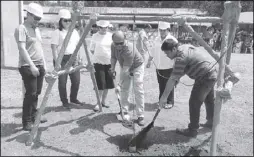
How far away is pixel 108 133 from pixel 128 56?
1202 millimetres

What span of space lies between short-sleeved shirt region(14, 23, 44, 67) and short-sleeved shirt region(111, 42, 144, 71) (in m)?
1.17

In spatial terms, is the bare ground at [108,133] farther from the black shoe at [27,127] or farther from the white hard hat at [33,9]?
the white hard hat at [33,9]

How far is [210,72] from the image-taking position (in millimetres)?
4105

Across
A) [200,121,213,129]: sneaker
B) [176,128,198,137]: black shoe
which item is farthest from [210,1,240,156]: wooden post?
[200,121,213,129]: sneaker

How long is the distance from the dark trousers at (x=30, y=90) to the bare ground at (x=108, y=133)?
10.2 inches

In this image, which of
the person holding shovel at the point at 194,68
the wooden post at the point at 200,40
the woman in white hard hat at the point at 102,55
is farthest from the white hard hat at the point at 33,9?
the wooden post at the point at 200,40

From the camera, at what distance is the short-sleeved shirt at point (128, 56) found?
4.50 metres

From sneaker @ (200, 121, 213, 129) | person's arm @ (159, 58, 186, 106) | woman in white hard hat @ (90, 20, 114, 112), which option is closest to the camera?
person's arm @ (159, 58, 186, 106)

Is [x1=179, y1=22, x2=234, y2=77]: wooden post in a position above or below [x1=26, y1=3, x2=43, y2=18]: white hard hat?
below

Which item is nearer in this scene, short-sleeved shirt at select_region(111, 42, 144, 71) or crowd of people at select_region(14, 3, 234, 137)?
crowd of people at select_region(14, 3, 234, 137)

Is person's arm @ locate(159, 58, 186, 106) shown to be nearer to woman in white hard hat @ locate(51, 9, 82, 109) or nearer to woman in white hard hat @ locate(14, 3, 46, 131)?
woman in white hard hat @ locate(14, 3, 46, 131)

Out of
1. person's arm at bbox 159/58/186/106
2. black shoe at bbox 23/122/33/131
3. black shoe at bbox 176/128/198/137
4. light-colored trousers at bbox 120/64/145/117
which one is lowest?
black shoe at bbox 176/128/198/137

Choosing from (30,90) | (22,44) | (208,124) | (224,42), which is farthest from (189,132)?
(22,44)

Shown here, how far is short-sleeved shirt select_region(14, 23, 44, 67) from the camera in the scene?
3.77m
